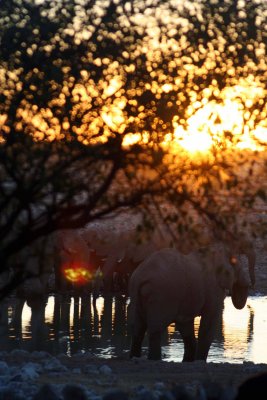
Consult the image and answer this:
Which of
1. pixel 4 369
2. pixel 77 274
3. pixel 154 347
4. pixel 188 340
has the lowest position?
pixel 4 369

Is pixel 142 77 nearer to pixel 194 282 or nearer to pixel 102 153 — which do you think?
pixel 102 153

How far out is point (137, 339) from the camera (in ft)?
63.2

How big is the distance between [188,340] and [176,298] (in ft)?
2.35

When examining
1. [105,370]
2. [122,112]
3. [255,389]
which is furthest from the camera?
[105,370]

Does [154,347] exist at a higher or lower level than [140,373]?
higher

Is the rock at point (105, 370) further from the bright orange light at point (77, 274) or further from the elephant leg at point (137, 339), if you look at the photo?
the bright orange light at point (77, 274)

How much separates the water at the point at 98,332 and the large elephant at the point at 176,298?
56cm

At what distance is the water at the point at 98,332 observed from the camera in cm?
2006

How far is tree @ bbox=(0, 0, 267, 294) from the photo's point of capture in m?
10.0

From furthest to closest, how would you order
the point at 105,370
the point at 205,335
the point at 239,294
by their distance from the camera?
the point at 239,294, the point at 205,335, the point at 105,370

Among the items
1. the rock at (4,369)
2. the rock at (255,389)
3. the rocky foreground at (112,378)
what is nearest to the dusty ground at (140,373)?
the rocky foreground at (112,378)

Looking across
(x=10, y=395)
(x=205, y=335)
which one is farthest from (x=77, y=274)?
(x=10, y=395)

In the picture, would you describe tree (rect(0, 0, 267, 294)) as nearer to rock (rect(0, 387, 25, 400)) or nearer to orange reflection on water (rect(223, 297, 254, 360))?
rock (rect(0, 387, 25, 400))

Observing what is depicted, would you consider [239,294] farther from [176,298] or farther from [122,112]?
[122,112]
